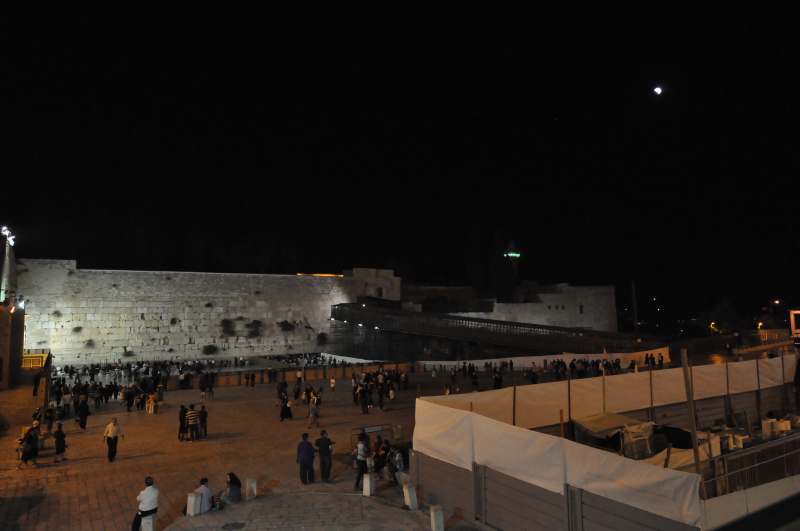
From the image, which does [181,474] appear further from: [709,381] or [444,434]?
[709,381]

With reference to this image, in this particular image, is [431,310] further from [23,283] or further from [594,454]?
[594,454]

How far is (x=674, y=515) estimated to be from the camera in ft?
14.6

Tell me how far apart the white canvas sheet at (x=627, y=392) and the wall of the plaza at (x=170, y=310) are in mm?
27709

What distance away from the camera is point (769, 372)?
1195 centimetres

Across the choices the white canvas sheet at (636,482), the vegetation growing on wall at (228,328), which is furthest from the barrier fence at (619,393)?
the vegetation growing on wall at (228,328)

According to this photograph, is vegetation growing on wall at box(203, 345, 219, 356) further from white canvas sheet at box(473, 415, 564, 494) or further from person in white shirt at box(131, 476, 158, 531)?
white canvas sheet at box(473, 415, 564, 494)

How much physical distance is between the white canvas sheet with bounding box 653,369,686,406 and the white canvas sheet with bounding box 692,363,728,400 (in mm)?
278

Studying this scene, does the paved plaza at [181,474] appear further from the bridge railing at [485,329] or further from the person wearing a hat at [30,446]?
the bridge railing at [485,329]

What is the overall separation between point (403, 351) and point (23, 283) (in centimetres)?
2123

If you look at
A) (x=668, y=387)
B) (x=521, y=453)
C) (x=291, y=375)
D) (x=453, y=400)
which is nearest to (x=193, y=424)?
(x=453, y=400)

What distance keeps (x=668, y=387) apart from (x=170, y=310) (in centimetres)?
2886

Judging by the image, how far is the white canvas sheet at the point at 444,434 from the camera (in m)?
6.59

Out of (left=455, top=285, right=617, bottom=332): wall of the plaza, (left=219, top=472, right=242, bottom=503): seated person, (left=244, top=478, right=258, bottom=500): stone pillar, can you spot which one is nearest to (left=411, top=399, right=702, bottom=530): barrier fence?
(left=244, top=478, right=258, bottom=500): stone pillar

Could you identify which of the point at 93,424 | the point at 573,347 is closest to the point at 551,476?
the point at 93,424
